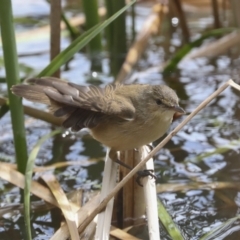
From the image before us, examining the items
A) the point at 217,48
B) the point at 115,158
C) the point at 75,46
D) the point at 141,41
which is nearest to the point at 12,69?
the point at 75,46

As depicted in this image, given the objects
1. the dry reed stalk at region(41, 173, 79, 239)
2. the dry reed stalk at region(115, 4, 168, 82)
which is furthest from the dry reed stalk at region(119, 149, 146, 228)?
the dry reed stalk at region(115, 4, 168, 82)

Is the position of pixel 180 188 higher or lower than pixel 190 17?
lower

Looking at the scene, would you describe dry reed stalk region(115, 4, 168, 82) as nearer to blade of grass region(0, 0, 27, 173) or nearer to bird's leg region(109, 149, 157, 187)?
blade of grass region(0, 0, 27, 173)

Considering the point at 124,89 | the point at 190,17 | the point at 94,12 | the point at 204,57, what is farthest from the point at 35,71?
the point at 190,17

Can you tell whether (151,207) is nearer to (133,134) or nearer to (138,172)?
(138,172)

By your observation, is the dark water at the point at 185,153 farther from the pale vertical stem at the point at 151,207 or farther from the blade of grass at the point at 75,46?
the blade of grass at the point at 75,46

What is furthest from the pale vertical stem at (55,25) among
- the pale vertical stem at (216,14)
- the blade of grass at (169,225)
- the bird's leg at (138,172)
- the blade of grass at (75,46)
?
the pale vertical stem at (216,14)

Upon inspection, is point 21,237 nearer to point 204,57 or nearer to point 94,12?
point 94,12
